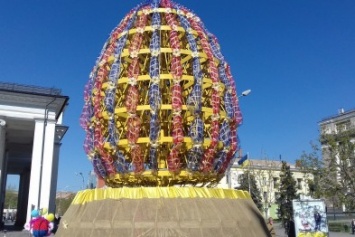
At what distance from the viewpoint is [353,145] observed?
3200 cm

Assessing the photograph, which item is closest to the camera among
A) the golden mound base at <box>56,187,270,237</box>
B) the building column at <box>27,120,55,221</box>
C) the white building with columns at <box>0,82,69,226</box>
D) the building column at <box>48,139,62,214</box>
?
the golden mound base at <box>56,187,270,237</box>

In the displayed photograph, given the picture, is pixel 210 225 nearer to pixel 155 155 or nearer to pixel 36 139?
pixel 155 155

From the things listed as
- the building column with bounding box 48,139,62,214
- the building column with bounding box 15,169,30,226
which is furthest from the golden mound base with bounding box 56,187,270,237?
the building column with bounding box 15,169,30,226

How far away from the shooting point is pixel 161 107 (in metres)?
11.2

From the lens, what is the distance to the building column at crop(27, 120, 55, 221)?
99.6 feet

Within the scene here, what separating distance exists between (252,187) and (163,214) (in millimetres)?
49440

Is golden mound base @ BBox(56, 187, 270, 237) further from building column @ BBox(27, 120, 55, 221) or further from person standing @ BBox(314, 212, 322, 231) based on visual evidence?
building column @ BBox(27, 120, 55, 221)

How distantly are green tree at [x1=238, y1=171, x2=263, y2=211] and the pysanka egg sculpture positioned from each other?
3972 centimetres

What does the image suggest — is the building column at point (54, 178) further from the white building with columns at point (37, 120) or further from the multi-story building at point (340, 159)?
the multi-story building at point (340, 159)

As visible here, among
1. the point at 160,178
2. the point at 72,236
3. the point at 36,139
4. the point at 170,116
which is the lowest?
the point at 72,236

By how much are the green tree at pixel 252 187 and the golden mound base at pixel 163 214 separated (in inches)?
1570

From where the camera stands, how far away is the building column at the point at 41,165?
30344 millimetres

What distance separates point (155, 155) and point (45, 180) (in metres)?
22.6

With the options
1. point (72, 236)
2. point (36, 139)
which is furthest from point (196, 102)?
point (36, 139)
